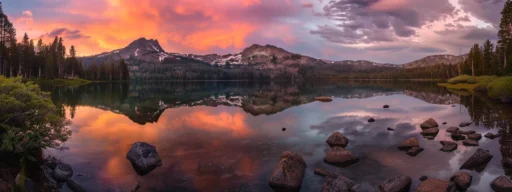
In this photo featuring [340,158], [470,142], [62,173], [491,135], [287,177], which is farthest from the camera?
[491,135]

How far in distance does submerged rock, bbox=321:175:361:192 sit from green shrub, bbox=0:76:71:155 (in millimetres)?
15546

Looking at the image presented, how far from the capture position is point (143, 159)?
19.5 meters

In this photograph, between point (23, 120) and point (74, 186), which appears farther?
point (23, 120)

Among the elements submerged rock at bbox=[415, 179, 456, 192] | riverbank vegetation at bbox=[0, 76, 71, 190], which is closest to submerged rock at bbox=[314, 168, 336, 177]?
submerged rock at bbox=[415, 179, 456, 192]

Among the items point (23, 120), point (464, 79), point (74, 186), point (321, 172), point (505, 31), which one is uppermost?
point (505, 31)

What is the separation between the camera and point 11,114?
1767cm

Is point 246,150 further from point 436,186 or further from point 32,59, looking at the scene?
point 32,59

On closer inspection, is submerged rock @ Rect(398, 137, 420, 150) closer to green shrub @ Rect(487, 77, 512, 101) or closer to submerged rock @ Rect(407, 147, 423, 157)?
submerged rock @ Rect(407, 147, 423, 157)

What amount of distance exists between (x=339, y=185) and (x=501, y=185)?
328 inches

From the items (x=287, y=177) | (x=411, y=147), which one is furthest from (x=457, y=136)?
(x=287, y=177)

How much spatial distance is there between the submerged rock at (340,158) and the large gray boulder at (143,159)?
11.2m

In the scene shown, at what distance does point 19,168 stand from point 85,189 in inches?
179

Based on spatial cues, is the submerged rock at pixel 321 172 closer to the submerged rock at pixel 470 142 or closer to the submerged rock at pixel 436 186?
the submerged rock at pixel 436 186

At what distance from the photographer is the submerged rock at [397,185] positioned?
51.0 ft
